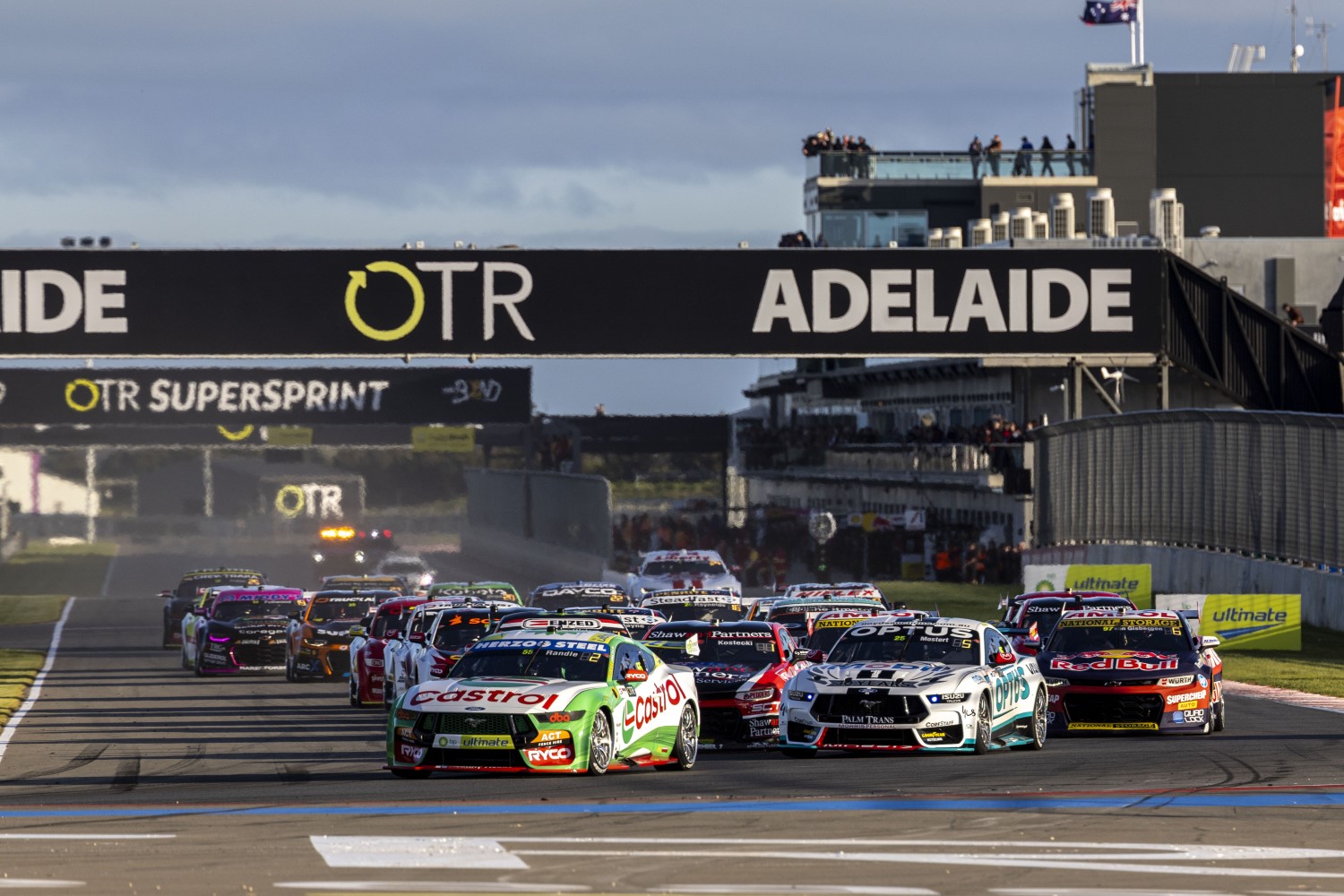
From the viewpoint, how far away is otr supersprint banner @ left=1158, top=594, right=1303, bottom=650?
3544 cm

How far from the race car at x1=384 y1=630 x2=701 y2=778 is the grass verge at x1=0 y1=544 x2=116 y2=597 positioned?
5530 centimetres

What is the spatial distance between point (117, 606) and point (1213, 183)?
171 feet

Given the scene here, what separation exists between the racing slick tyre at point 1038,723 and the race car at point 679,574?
718 inches

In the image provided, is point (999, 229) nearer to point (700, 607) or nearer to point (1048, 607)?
point (700, 607)

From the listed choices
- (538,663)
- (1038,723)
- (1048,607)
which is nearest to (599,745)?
(538,663)

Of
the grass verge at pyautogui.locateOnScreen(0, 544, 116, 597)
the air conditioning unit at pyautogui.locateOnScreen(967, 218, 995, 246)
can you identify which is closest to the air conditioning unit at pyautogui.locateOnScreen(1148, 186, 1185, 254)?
the air conditioning unit at pyautogui.locateOnScreen(967, 218, 995, 246)

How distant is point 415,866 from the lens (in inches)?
464

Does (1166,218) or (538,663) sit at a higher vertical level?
(1166,218)

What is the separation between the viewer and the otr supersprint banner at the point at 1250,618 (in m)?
35.4

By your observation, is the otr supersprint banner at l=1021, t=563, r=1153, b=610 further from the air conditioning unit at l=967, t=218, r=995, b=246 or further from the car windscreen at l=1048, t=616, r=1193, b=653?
the air conditioning unit at l=967, t=218, r=995, b=246

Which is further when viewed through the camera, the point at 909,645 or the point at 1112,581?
the point at 1112,581

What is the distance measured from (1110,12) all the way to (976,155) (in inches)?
312

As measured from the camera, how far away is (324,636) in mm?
31719

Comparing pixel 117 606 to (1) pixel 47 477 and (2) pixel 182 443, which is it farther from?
(1) pixel 47 477
